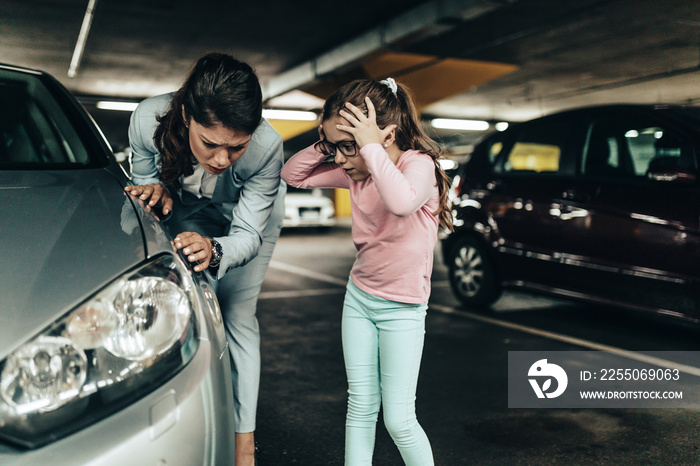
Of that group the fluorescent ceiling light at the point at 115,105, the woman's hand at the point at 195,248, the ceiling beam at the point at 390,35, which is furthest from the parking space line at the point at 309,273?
the fluorescent ceiling light at the point at 115,105

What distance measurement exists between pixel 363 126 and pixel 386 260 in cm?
42

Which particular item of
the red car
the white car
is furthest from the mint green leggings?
the white car

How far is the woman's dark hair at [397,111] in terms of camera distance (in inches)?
69.0

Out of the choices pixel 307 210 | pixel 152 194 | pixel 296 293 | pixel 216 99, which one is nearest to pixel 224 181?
pixel 152 194

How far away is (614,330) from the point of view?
15.0 feet

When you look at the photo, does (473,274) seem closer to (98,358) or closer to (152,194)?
(152,194)

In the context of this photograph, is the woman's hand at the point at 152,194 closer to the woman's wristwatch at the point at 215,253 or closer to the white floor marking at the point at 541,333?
the woman's wristwatch at the point at 215,253

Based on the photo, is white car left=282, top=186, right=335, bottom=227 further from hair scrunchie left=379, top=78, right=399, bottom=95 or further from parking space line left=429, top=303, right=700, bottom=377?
hair scrunchie left=379, top=78, right=399, bottom=95

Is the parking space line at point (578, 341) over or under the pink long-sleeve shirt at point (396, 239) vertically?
under

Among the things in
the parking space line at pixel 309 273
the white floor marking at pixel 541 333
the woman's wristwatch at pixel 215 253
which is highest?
the woman's wristwatch at pixel 215 253

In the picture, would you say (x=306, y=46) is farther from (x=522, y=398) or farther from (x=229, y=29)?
(x=522, y=398)

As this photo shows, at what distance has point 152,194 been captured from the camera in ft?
6.06

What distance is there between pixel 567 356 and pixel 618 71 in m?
13.0

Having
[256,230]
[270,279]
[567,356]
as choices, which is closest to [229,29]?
[270,279]
